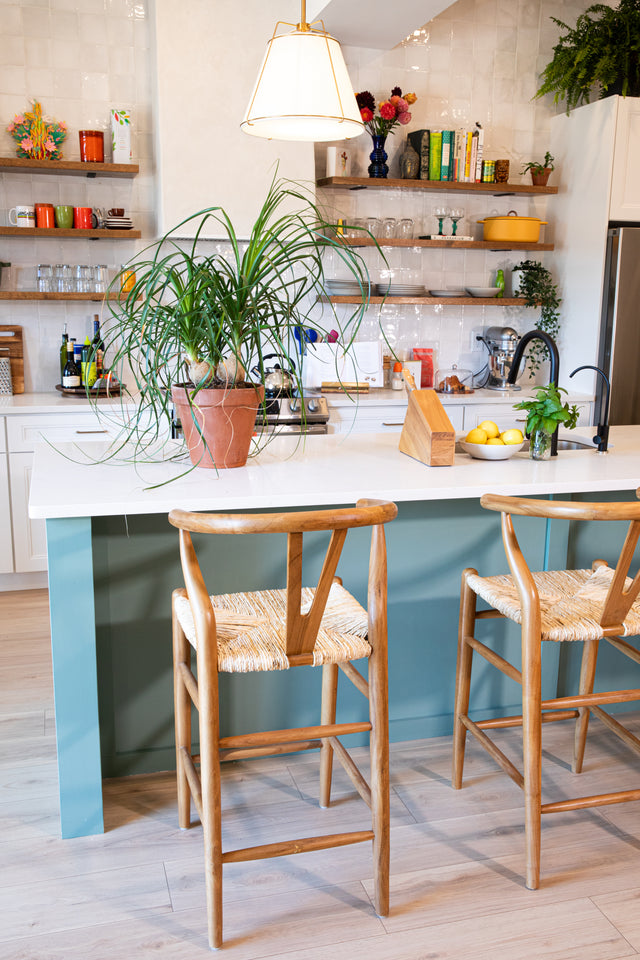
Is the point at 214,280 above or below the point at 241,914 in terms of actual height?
above

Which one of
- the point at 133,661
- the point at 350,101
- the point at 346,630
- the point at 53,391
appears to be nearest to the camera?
the point at 346,630

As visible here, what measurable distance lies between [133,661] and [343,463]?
797 mm

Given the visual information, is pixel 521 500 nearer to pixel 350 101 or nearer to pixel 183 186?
pixel 350 101

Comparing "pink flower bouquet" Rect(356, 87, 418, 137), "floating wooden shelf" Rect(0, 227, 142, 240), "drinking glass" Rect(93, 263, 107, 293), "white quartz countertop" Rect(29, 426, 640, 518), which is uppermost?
"pink flower bouquet" Rect(356, 87, 418, 137)

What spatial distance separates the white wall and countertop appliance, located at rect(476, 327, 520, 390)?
16 cm

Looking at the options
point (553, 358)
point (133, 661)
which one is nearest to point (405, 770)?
point (133, 661)

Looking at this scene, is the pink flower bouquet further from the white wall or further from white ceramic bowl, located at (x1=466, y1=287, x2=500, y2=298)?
white ceramic bowl, located at (x1=466, y1=287, x2=500, y2=298)

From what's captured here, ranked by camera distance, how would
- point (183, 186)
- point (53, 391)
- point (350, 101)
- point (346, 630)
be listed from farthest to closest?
point (53, 391) → point (183, 186) → point (350, 101) → point (346, 630)

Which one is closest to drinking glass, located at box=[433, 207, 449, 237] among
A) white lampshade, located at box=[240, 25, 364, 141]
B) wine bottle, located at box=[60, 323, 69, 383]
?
wine bottle, located at box=[60, 323, 69, 383]

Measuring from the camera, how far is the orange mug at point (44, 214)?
4098mm

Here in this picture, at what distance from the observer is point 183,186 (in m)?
4.03

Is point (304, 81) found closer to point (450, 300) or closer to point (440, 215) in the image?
point (450, 300)

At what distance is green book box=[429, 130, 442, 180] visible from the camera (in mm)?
4574

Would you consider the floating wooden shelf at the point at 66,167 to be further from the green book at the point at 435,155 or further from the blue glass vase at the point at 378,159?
the green book at the point at 435,155
